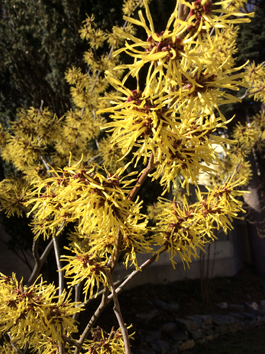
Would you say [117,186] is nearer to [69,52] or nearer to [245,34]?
[69,52]

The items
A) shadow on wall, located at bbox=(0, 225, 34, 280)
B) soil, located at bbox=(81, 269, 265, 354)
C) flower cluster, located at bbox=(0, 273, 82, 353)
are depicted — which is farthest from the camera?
soil, located at bbox=(81, 269, 265, 354)

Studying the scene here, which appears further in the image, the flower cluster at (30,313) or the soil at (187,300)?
the soil at (187,300)

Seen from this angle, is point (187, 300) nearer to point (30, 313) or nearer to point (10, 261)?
point (10, 261)

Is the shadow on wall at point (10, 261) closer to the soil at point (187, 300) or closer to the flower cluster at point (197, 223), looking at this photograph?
the soil at point (187, 300)

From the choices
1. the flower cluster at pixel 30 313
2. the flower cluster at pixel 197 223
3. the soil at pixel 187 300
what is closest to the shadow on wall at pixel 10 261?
the soil at pixel 187 300

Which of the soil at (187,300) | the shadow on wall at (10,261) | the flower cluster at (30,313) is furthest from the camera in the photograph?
the soil at (187,300)

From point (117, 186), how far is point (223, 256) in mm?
7201

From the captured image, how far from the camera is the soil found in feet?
13.3

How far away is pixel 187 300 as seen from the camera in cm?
531

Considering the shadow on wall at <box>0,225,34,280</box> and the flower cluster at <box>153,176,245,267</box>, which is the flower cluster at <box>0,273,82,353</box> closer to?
the flower cluster at <box>153,176,245,267</box>

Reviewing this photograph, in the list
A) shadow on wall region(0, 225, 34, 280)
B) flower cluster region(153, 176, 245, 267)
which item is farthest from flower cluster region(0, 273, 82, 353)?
shadow on wall region(0, 225, 34, 280)

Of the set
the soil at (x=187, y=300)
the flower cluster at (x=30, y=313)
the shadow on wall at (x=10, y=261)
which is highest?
the flower cluster at (x=30, y=313)

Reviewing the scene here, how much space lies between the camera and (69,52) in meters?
4.23

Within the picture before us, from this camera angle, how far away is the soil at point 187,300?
13.3 ft
